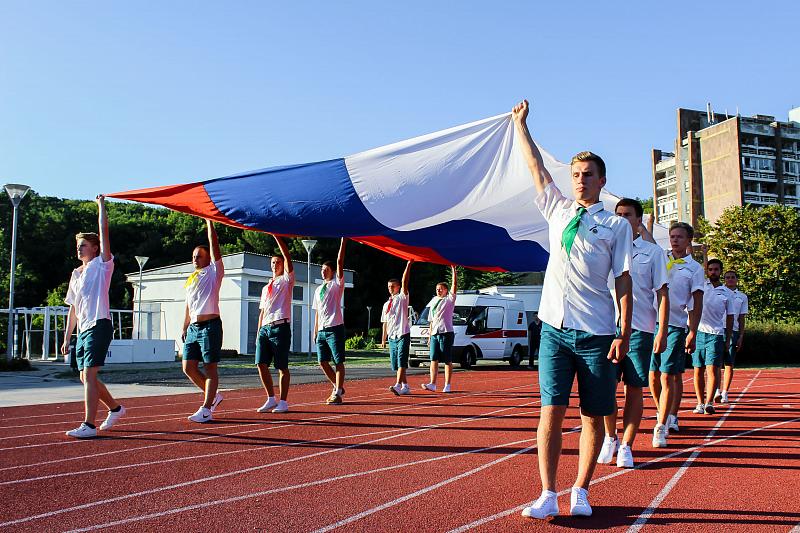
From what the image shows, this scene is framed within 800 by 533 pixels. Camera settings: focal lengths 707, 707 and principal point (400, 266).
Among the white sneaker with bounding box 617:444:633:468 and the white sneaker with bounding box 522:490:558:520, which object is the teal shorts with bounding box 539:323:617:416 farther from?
the white sneaker with bounding box 617:444:633:468

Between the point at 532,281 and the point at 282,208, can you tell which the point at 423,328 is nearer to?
the point at 282,208

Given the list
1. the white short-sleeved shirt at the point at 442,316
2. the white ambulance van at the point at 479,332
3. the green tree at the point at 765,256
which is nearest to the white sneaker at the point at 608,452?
the white short-sleeved shirt at the point at 442,316

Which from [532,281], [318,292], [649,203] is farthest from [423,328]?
[649,203]

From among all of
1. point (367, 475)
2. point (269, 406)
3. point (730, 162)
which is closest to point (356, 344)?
point (269, 406)

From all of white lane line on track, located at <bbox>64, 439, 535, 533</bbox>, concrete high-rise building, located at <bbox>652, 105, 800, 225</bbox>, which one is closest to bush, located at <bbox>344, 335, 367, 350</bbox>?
white lane line on track, located at <bbox>64, 439, 535, 533</bbox>

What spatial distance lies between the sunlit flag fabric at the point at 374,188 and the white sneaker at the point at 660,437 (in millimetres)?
3514

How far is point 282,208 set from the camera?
8078mm

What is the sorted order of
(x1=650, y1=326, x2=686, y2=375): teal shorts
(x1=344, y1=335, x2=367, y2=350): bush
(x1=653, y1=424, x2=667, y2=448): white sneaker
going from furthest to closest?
(x1=344, y1=335, x2=367, y2=350): bush → (x1=650, y1=326, x2=686, y2=375): teal shorts → (x1=653, y1=424, x2=667, y2=448): white sneaker

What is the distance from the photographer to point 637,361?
19.6ft

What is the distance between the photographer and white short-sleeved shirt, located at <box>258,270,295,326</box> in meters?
9.26

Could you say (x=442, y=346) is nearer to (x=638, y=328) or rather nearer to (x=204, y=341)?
(x=204, y=341)

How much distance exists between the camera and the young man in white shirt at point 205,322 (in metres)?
8.21

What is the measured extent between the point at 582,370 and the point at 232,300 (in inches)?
1064

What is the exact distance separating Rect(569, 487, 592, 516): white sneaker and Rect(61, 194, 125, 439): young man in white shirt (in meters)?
5.15
